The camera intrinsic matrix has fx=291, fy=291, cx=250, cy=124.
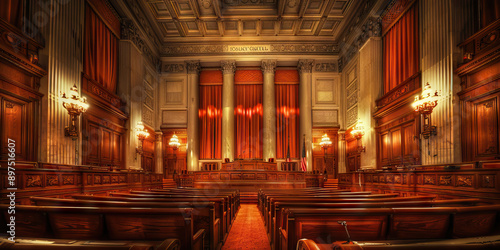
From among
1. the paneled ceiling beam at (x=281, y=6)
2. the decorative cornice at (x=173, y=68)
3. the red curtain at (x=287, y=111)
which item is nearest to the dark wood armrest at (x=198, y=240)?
the paneled ceiling beam at (x=281, y=6)

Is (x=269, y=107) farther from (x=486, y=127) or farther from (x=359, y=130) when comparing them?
(x=486, y=127)

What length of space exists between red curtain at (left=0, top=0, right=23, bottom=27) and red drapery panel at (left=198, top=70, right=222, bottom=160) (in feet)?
37.8

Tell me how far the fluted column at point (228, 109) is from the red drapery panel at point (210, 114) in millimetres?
776

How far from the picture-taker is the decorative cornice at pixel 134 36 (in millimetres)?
13117

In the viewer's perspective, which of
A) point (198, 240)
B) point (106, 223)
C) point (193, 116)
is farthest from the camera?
point (193, 116)

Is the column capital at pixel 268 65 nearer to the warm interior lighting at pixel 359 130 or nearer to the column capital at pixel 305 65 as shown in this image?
the column capital at pixel 305 65

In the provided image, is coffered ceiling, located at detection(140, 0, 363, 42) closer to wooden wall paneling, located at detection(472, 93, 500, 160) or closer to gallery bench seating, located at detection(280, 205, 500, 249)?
wooden wall paneling, located at detection(472, 93, 500, 160)

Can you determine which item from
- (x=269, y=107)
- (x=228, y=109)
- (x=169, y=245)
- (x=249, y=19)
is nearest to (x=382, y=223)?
(x=169, y=245)

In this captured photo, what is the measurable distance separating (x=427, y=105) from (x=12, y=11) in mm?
10779

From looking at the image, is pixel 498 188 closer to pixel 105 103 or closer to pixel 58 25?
pixel 58 25

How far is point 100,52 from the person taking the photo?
11188mm

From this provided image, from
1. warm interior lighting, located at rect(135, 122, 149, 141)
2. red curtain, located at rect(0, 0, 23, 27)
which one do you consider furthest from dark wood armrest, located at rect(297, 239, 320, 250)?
warm interior lighting, located at rect(135, 122, 149, 141)

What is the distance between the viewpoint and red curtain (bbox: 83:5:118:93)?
10.2 m

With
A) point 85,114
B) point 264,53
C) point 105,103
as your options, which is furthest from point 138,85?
point 264,53
